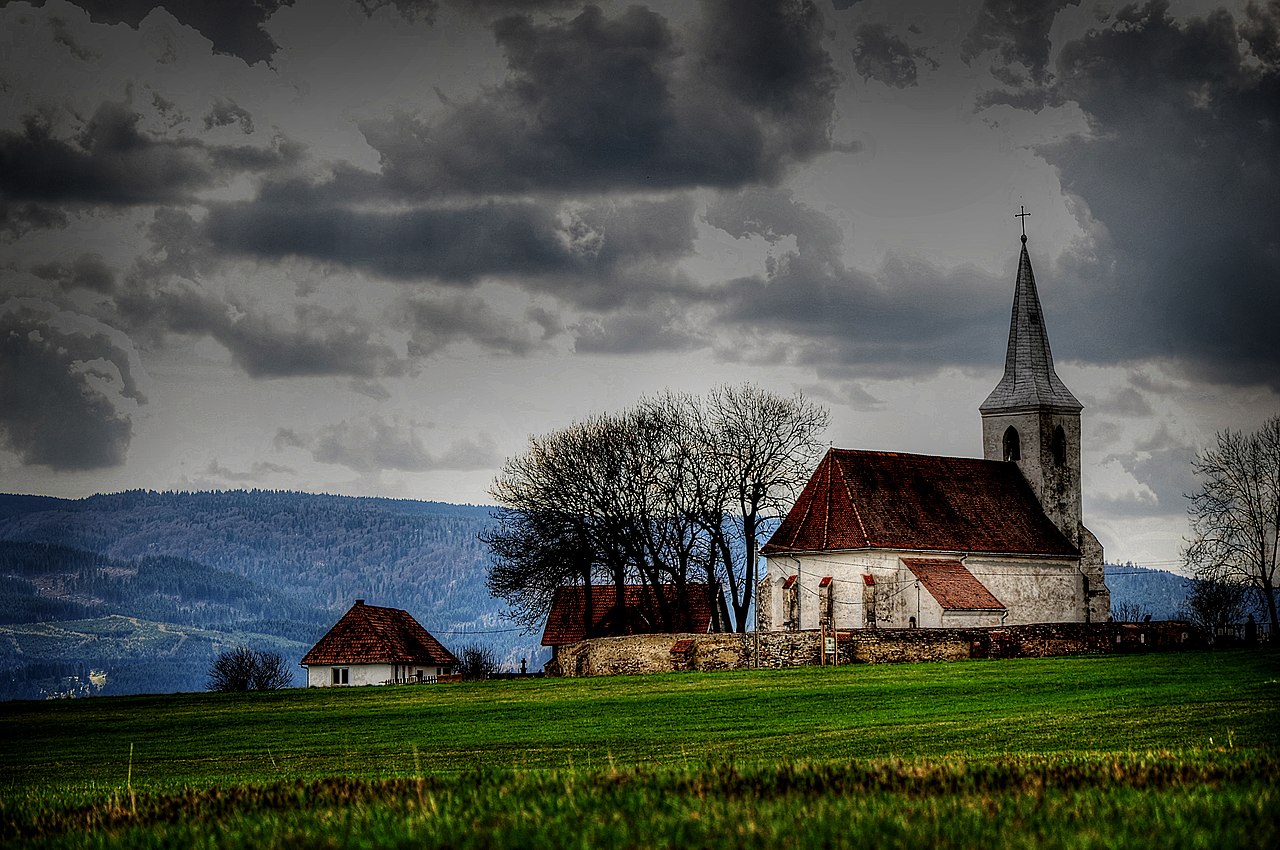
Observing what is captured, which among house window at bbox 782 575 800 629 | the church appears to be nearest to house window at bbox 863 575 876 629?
the church

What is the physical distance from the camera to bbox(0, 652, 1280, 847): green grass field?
9.33 metres

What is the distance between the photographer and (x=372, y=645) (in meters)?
83.9

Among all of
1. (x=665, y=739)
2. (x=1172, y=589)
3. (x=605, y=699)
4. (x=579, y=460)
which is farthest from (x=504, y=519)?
(x=1172, y=589)

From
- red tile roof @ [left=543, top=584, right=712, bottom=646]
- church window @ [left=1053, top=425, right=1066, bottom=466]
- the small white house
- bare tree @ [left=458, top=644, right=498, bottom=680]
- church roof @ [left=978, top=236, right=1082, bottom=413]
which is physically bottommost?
bare tree @ [left=458, top=644, right=498, bottom=680]

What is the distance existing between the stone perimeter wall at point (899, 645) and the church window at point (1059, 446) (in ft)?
76.1

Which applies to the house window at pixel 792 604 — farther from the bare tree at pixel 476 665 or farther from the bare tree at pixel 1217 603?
the bare tree at pixel 1217 603

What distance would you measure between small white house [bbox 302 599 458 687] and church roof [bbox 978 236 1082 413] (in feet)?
107

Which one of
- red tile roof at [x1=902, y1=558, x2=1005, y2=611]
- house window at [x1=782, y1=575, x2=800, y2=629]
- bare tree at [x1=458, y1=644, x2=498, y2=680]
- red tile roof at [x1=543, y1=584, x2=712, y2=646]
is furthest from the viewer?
bare tree at [x1=458, y1=644, x2=498, y2=680]

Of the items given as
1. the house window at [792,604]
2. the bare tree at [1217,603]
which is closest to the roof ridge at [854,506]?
the house window at [792,604]

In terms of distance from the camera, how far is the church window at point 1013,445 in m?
77.4

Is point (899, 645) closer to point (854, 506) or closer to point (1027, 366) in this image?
point (854, 506)

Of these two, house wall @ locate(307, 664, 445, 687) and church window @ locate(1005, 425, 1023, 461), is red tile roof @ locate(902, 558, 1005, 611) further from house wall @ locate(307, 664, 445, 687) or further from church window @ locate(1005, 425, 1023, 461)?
house wall @ locate(307, 664, 445, 687)

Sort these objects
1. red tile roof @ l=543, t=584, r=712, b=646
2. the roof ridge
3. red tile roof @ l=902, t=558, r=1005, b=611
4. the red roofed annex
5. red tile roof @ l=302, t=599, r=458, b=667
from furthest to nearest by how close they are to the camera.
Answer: red tile roof @ l=302, t=599, r=458, b=667 < red tile roof @ l=543, t=584, r=712, b=646 < the red roofed annex < the roof ridge < red tile roof @ l=902, t=558, r=1005, b=611

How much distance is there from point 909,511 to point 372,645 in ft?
103
